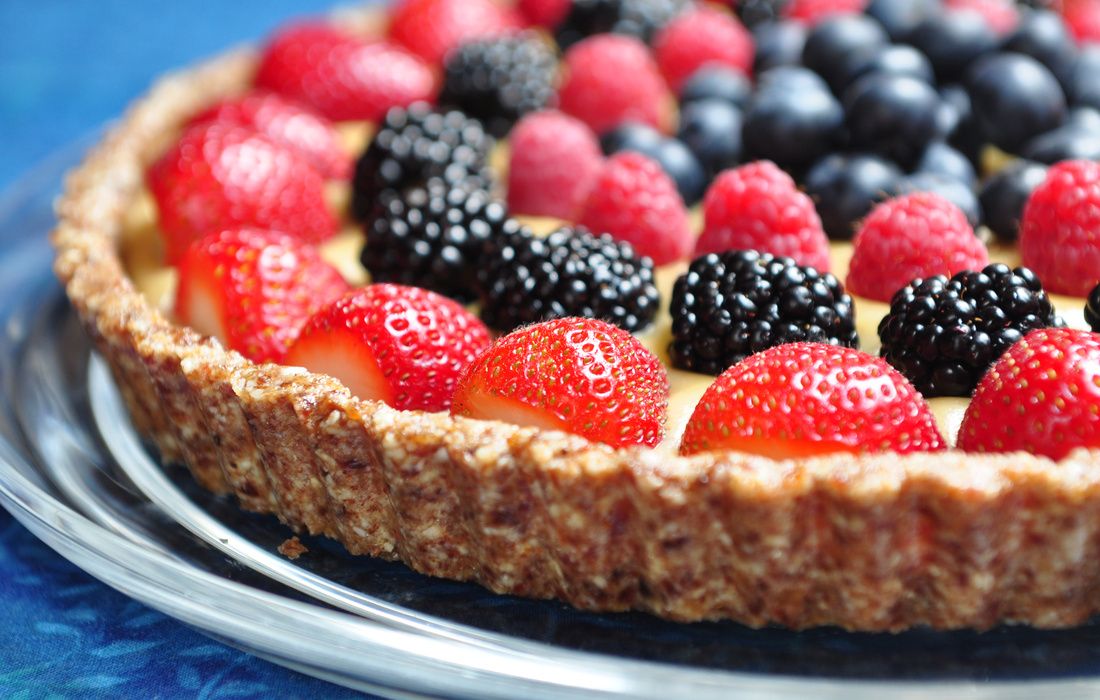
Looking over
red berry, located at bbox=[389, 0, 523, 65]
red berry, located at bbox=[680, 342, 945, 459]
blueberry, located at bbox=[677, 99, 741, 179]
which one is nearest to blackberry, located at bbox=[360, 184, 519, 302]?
blueberry, located at bbox=[677, 99, 741, 179]

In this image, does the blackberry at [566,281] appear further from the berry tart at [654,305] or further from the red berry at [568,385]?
the red berry at [568,385]

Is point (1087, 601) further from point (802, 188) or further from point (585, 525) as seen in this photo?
point (802, 188)

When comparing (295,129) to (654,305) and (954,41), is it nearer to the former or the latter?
(654,305)

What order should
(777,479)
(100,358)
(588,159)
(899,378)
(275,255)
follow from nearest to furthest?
(777,479) < (899,378) < (275,255) < (100,358) < (588,159)

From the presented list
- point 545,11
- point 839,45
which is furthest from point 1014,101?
point 545,11

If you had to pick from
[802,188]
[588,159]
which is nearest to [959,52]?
[802,188]
